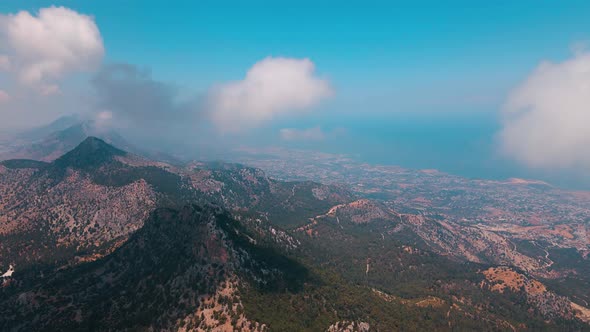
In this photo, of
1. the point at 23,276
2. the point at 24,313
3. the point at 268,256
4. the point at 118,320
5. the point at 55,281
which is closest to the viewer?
the point at 118,320

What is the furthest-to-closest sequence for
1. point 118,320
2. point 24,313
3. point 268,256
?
point 268,256
point 24,313
point 118,320

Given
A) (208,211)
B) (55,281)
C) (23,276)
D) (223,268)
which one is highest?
(208,211)

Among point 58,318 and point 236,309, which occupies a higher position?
point 236,309

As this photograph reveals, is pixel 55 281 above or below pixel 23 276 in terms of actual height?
above

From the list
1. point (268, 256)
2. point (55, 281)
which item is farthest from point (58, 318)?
point (268, 256)

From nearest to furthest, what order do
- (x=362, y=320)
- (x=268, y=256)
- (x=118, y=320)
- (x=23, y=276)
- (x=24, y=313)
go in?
(x=118, y=320)
(x=24, y=313)
(x=362, y=320)
(x=268, y=256)
(x=23, y=276)

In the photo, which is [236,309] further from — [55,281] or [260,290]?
[55,281]

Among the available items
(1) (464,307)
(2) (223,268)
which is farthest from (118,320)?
(1) (464,307)

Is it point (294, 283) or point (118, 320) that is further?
point (294, 283)

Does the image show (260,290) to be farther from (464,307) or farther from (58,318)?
(464,307)
